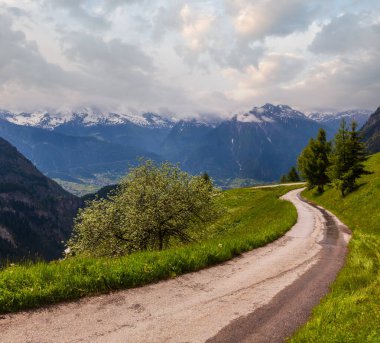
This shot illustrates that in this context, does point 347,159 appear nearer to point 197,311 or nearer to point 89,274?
point 197,311

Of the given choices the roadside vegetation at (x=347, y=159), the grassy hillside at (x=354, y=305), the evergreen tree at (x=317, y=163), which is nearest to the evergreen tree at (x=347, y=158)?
the roadside vegetation at (x=347, y=159)

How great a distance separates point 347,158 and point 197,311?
42672 mm

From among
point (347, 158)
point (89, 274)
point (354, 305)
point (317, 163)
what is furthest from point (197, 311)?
point (317, 163)

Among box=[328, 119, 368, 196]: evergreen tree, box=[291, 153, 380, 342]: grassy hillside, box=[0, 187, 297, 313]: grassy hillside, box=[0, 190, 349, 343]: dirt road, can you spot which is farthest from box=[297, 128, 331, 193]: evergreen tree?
box=[0, 187, 297, 313]: grassy hillside

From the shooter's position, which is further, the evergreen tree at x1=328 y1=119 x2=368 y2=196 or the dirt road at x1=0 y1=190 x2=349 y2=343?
the evergreen tree at x1=328 y1=119 x2=368 y2=196

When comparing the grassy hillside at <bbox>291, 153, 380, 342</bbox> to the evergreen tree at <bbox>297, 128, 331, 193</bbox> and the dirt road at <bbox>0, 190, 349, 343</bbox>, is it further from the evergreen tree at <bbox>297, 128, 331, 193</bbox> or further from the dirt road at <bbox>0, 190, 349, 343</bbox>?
the evergreen tree at <bbox>297, 128, 331, 193</bbox>

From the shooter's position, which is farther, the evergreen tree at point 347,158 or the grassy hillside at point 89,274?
the evergreen tree at point 347,158

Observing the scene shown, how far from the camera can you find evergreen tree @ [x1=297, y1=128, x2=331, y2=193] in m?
65.7

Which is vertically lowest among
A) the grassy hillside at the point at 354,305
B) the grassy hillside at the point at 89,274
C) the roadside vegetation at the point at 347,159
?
the grassy hillside at the point at 354,305

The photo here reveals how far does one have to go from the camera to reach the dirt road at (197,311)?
9.20 metres

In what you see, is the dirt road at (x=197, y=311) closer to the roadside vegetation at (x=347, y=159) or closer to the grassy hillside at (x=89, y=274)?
the grassy hillside at (x=89, y=274)

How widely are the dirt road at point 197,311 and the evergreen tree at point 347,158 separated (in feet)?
111

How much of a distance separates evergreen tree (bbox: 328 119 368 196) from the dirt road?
3370 cm

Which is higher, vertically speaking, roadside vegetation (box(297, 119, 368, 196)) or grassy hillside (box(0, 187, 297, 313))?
roadside vegetation (box(297, 119, 368, 196))
